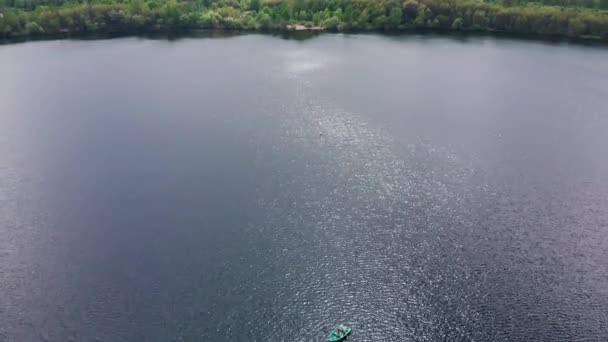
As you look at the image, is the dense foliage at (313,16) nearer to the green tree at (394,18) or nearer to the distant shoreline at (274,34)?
the green tree at (394,18)

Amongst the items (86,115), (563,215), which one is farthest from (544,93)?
(86,115)

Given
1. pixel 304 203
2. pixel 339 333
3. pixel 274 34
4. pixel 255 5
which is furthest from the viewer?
pixel 255 5

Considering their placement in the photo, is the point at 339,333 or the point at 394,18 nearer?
the point at 339,333

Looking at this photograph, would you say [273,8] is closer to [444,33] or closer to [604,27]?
[444,33]

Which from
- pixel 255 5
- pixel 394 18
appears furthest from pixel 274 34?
pixel 394 18

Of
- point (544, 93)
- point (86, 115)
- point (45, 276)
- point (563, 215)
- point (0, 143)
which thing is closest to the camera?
point (45, 276)

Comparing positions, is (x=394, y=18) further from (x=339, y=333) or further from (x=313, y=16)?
(x=339, y=333)
